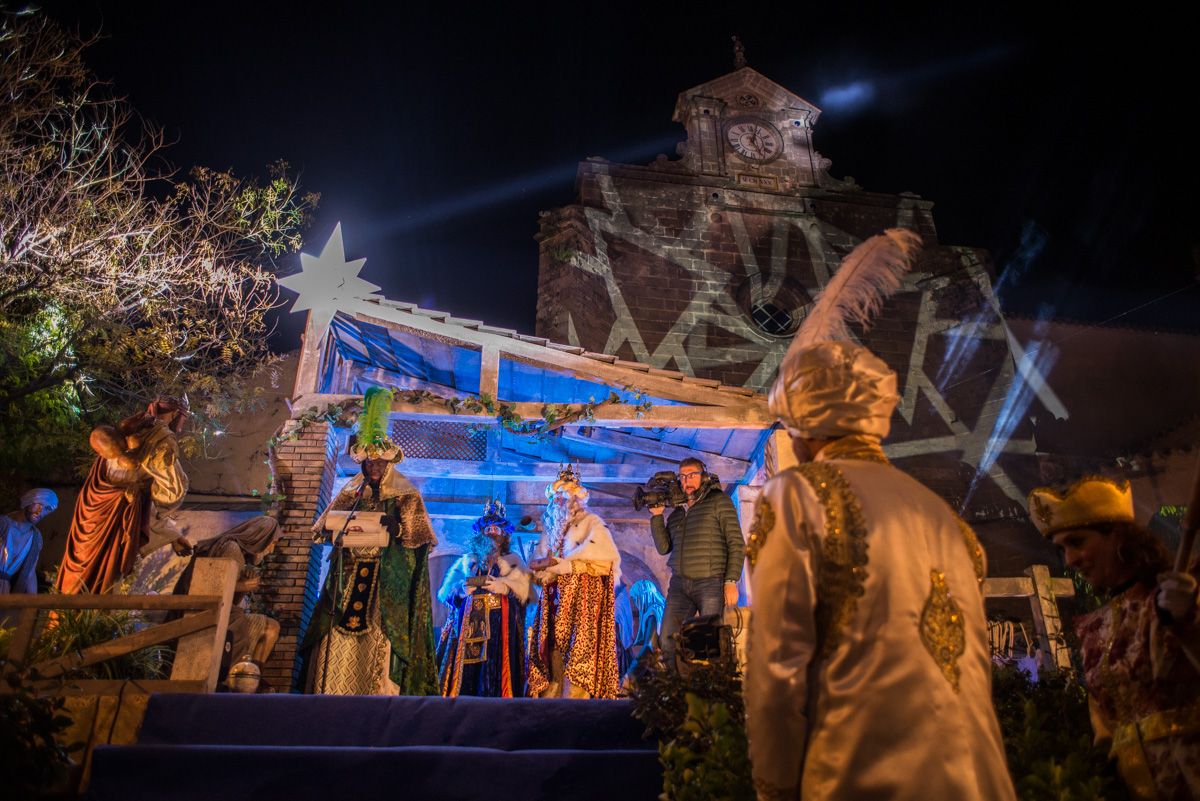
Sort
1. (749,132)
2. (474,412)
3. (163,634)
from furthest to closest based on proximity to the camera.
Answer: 1. (749,132)
2. (474,412)
3. (163,634)

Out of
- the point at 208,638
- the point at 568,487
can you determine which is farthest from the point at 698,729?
the point at 568,487

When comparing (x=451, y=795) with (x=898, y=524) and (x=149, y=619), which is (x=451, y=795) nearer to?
(x=898, y=524)

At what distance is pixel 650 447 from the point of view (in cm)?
950

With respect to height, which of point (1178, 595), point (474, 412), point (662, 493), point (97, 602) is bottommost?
point (1178, 595)

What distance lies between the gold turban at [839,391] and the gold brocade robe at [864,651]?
19 cm

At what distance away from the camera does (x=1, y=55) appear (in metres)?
10.4

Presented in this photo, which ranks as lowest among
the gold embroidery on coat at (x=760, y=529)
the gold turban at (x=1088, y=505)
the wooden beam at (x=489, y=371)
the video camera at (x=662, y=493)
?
the gold embroidery on coat at (x=760, y=529)

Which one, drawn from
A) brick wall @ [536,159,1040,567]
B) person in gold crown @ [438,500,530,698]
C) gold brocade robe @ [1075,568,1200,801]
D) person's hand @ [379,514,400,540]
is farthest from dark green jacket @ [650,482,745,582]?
brick wall @ [536,159,1040,567]

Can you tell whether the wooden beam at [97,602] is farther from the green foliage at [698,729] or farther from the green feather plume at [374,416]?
the green foliage at [698,729]

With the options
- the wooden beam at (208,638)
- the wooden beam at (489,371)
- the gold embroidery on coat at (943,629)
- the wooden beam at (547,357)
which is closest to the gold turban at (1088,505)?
the gold embroidery on coat at (943,629)

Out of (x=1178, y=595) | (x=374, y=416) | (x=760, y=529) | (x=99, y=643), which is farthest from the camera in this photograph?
(x=374, y=416)

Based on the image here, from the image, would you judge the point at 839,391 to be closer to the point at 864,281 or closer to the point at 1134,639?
the point at 864,281

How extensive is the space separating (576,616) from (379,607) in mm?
1754

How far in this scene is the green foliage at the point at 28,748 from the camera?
2.85m
